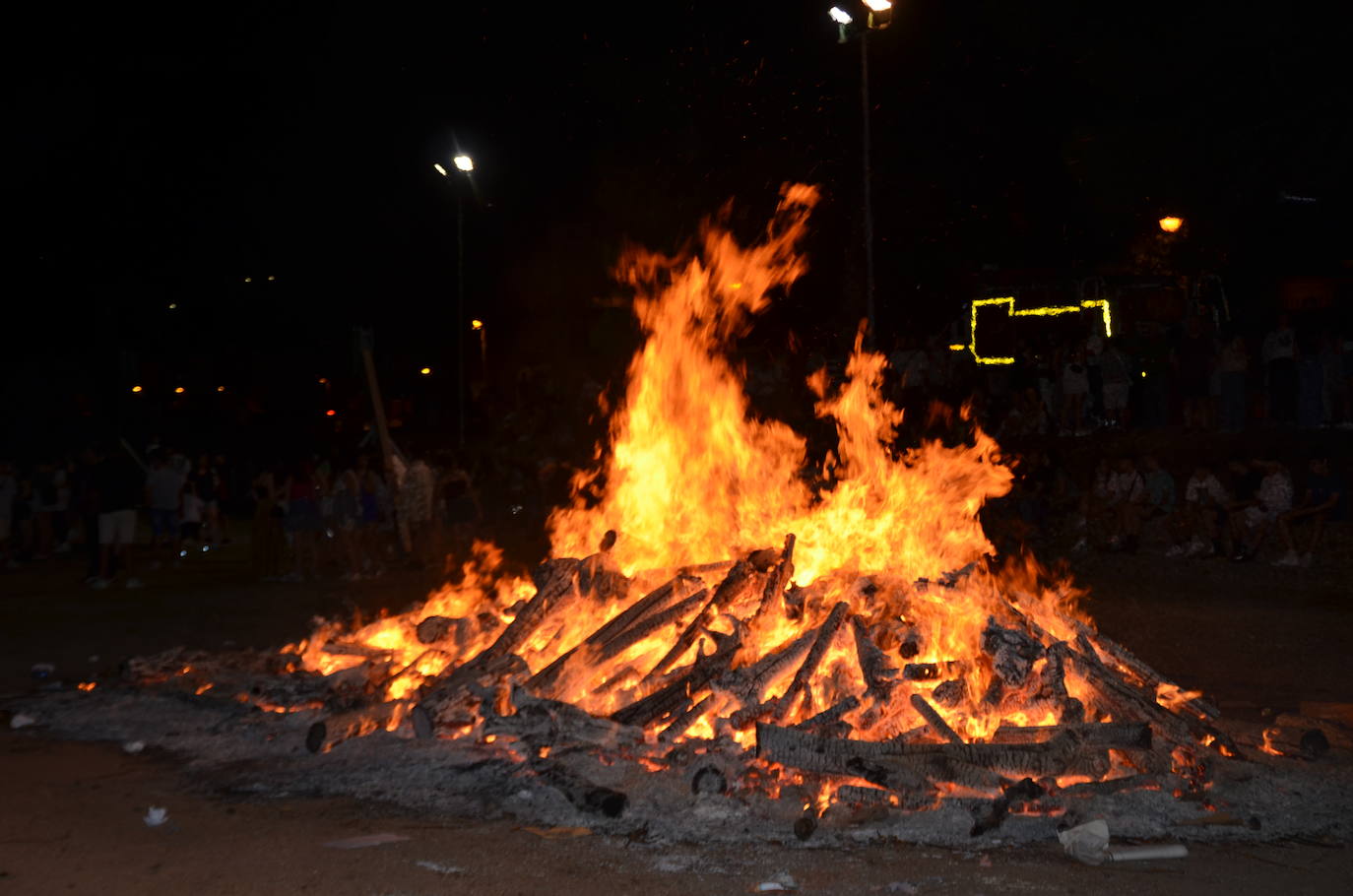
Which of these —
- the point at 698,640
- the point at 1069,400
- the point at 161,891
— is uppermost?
the point at 1069,400

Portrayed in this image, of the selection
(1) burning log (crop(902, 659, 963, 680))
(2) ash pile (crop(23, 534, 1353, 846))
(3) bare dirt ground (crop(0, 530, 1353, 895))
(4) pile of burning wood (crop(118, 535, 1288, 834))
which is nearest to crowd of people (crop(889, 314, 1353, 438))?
(3) bare dirt ground (crop(0, 530, 1353, 895))

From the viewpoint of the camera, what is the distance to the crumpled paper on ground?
17.7 ft

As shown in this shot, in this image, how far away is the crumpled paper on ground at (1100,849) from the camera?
5.40 metres

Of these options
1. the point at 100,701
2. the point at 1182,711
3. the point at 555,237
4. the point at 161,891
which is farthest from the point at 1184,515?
the point at 555,237

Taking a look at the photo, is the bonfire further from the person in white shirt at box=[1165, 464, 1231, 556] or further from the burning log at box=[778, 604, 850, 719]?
the person in white shirt at box=[1165, 464, 1231, 556]

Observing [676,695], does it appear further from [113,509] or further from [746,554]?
[113,509]

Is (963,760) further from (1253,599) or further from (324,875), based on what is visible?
(1253,599)

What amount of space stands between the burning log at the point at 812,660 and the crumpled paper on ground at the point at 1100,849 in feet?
6.27

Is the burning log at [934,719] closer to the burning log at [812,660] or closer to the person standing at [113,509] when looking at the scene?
the burning log at [812,660]

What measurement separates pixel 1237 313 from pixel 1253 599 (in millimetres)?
14085

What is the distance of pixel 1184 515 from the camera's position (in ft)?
54.6

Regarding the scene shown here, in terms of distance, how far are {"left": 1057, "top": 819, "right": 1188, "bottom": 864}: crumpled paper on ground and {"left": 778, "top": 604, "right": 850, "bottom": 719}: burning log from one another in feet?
6.27

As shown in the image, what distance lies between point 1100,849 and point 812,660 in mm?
2205

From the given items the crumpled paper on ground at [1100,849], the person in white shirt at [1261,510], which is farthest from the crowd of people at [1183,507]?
the crumpled paper on ground at [1100,849]
